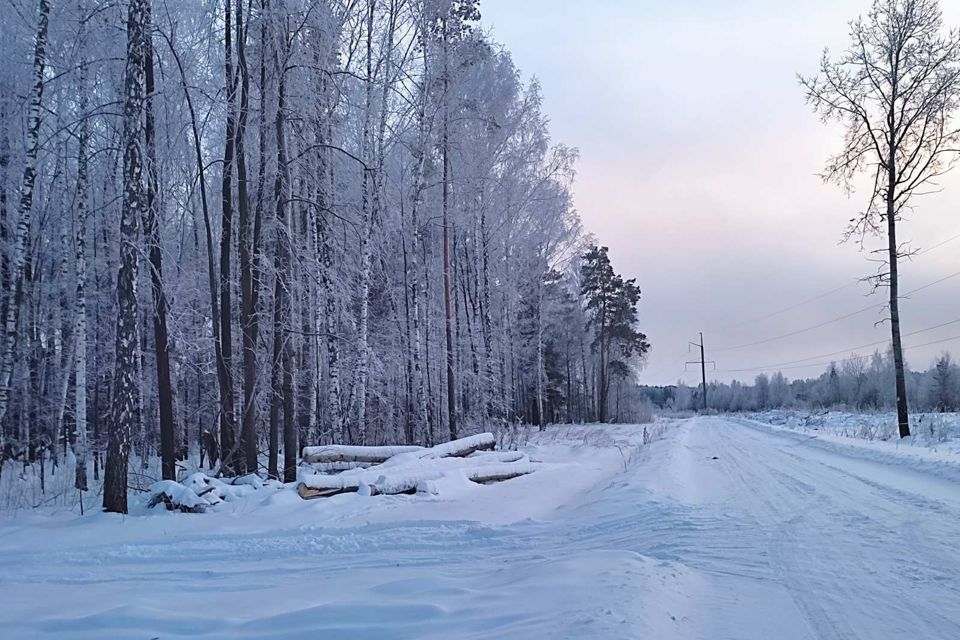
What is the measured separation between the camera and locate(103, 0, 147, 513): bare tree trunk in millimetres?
8891

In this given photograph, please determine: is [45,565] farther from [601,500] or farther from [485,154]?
[485,154]

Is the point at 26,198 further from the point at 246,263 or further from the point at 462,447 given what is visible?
the point at 462,447

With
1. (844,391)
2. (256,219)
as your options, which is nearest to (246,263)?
(256,219)

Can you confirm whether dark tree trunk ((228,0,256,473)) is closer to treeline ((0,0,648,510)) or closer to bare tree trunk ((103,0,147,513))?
treeline ((0,0,648,510))

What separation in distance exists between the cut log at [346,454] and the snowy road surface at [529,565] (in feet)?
9.30

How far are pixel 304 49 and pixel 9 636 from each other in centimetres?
1018

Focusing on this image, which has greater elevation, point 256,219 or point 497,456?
point 256,219

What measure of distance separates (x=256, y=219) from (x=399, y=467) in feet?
17.3

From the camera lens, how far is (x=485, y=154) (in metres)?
21.4

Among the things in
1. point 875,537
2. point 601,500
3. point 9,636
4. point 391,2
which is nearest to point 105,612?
point 9,636

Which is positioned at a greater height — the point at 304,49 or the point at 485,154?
the point at 485,154

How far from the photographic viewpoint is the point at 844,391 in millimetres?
77312

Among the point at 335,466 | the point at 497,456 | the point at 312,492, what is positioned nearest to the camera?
the point at 312,492

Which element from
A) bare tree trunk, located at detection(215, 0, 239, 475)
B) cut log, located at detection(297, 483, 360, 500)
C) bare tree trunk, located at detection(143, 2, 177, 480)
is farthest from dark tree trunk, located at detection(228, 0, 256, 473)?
cut log, located at detection(297, 483, 360, 500)
